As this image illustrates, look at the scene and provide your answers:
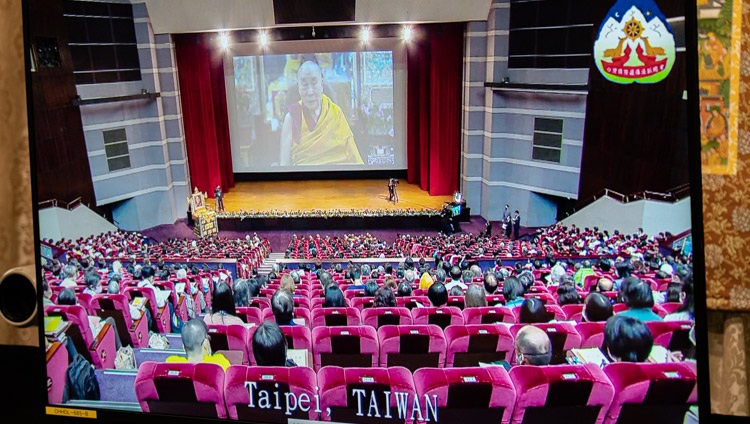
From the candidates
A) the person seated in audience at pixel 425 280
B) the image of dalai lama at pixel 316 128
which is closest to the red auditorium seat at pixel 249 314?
the person seated in audience at pixel 425 280

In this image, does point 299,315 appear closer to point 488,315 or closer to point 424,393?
point 424,393

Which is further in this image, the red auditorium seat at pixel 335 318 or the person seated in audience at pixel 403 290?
the person seated in audience at pixel 403 290

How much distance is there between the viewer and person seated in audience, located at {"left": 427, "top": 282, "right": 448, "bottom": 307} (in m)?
2.28

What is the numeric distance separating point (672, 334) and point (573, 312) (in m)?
0.35

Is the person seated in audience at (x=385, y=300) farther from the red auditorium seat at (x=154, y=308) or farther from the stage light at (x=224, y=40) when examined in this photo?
the stage light at (x=224, y=40)

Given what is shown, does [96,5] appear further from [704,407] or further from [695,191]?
[704,407]

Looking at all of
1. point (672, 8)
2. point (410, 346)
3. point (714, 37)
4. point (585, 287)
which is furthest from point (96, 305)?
point (714, 37)

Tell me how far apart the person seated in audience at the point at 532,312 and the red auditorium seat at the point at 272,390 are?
871 mm

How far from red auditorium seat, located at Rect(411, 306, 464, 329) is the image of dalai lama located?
1.10 metres

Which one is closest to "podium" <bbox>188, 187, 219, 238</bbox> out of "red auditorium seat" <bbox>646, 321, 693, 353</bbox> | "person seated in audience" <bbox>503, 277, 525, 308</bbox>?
"person seated in audience" <bbox>503, 277, 525, 308</bbox>

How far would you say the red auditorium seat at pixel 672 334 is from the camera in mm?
1720

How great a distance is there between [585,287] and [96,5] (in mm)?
2442

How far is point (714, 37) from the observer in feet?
6.77

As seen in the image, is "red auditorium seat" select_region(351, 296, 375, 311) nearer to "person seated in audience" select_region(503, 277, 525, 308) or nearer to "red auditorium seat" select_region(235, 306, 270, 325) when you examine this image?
"red auditorium seat" select_region(235, 306, 270, 325)
